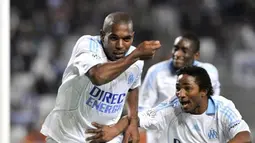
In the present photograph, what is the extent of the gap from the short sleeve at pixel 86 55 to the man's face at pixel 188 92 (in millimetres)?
508

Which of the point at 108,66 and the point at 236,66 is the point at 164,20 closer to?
the point at 236,66

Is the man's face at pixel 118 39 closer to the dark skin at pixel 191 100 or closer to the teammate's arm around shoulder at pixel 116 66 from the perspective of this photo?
the teammate's arm around shoulder at pixel 116 66

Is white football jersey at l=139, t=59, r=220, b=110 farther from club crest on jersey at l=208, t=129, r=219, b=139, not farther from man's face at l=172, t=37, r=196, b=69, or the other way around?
club crest on jersey at l=208, t=129, r=219, b=139

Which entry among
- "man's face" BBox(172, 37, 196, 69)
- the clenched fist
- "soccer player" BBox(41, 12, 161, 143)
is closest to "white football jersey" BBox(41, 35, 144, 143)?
"soccer player" BBox(41, 12, 161, 143)

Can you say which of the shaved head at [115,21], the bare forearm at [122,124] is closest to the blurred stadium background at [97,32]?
the bare forearm at [122,124]

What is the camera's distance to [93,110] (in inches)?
125

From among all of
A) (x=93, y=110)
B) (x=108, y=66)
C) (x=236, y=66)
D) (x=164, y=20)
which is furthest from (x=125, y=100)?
(x=164, y=20)

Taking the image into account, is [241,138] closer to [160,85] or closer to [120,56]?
[120,56]

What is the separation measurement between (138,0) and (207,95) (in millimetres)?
4824

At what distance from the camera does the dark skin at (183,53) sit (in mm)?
4484

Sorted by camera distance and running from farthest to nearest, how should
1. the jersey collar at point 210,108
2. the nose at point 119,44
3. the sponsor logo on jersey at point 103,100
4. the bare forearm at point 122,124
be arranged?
the jersey collar at point 210,108, the bare forearm at point 122,124, the sponsor logo on jersey at point 103,100, the nose at point 119,44

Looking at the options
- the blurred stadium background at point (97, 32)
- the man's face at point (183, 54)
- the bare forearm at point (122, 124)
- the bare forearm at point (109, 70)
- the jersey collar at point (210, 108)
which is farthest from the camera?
the blurred stadium background at point (97, 32)

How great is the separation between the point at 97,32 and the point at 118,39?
175 inches

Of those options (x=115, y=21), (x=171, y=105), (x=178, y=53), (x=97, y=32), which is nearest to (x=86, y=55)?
(x=115, y=21)
